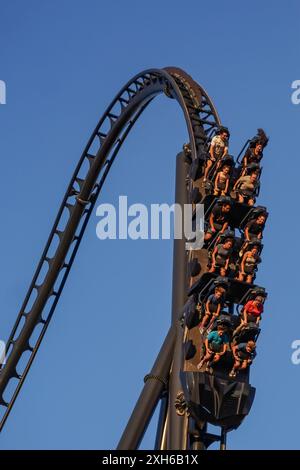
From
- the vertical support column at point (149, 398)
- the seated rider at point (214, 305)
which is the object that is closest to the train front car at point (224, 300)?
the seated rider at point (214, 305)

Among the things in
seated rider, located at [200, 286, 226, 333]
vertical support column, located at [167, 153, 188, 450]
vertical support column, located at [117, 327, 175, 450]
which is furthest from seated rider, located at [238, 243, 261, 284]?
vertical support column, located at [117, 327, 175, 450]

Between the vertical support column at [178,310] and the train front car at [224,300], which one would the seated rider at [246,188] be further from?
the vertical support column at [178,310]

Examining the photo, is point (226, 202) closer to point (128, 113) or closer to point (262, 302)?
point (262, 302)

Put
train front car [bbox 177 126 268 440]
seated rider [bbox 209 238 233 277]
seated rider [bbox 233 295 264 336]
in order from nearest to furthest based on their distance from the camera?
train front car [bbox 177 126 268 440] → seated rider [bbox 233 295 264 336] → seated rider [bbox 209 238 233 277]

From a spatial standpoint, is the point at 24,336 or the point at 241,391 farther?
the point at 24,336

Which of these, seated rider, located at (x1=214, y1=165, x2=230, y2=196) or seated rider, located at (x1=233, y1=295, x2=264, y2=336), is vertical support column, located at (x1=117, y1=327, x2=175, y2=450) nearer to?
seated rider, located at (x1=214, y1=165, x2=230, y2=196)
